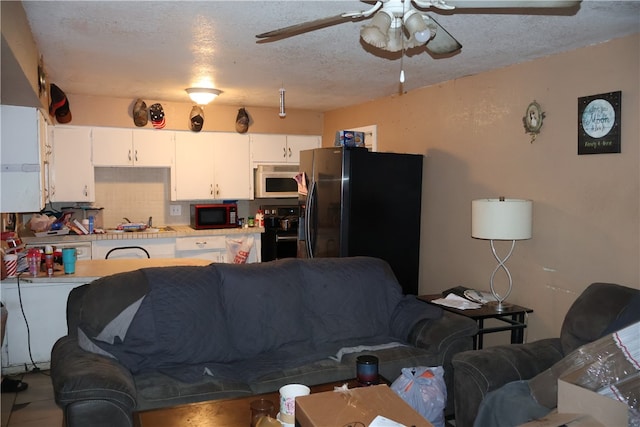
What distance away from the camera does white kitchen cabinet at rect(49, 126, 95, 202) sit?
5.11 metres

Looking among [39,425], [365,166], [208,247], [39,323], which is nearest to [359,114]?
[365,166]

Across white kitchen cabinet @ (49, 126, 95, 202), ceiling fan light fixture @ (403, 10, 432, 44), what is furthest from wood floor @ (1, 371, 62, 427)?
ceiling fan light fixture @ (403, 10, 432, 44)

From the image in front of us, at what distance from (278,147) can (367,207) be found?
7.19 feet

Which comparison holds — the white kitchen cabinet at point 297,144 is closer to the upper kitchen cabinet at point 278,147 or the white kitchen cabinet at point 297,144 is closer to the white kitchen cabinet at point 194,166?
the upper kitchen cabinet at point 278,147

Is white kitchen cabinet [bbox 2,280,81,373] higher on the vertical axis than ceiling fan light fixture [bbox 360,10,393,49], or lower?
lower

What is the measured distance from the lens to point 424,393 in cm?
229

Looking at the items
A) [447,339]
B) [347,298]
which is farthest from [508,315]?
[347,298]

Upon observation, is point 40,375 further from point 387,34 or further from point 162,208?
point 387,34

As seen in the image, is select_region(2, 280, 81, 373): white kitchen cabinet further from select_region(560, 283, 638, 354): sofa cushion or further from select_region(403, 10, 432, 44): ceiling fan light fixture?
select_region(560, 283, 638, 354): sofa cushion

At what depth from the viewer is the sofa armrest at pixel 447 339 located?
296 cm

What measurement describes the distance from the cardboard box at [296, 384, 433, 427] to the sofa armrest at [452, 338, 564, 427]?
1.08m

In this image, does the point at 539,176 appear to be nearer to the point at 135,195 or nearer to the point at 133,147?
the point at 133,147

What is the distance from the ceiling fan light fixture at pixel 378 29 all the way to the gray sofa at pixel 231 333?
67.8 inches

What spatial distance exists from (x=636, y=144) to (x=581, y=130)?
1.18 feet
